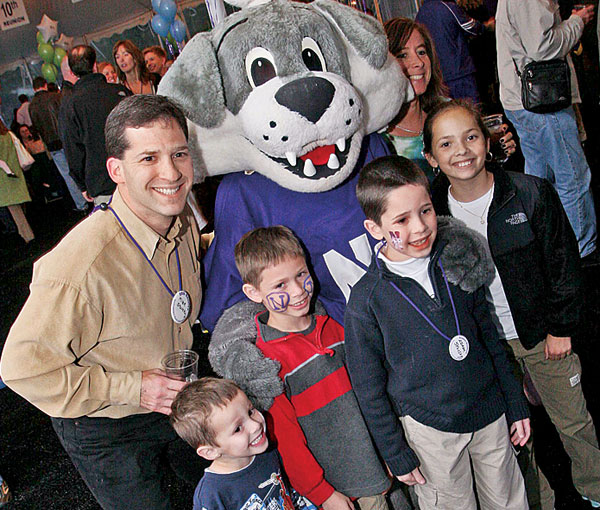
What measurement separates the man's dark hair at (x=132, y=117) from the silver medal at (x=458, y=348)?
1.05 metres

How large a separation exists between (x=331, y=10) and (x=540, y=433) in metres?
1.93

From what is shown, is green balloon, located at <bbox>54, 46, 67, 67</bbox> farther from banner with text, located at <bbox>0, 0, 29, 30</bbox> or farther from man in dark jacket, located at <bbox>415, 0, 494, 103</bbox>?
man in dark jacket, located at <bbox>415, 0, 494, 103</bbox>

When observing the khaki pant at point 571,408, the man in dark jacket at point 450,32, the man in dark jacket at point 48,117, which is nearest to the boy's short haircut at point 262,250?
the khaki pant at point 571,408

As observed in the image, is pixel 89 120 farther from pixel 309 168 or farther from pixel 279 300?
pixel 279 300

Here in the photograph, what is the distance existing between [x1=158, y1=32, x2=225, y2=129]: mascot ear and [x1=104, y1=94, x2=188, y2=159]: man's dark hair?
6.2 inches

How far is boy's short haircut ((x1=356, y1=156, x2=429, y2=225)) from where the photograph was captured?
5.15 feet

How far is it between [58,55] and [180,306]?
1026 centimetres

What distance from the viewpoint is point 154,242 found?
64.9 inches

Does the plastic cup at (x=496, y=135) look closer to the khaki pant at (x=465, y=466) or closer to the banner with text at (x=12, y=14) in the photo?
the khaki pant at (x=465, y=466)

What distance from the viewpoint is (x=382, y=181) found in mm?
1578

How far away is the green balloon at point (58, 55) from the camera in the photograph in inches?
401

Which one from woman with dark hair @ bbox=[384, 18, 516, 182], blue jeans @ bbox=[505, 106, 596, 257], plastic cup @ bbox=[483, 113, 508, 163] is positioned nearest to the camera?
plastic cup @ bbox=[483, 113, 508, 163]

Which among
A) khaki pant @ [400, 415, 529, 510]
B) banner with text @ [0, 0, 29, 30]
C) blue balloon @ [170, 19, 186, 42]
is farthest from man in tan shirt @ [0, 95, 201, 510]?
banner with text @ [0, 0, 29, 30]

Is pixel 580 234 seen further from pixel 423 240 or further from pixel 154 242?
pixel 154 242
